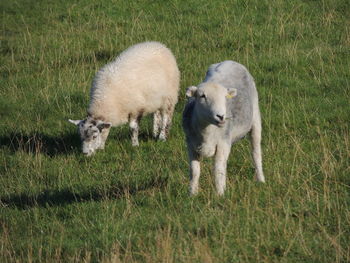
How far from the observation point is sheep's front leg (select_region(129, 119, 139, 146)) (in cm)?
1010

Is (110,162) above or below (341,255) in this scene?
below

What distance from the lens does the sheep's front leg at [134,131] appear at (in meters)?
10.1

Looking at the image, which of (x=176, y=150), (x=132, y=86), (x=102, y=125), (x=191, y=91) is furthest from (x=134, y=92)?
(x=191, y=91)

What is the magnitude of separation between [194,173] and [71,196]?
153cm

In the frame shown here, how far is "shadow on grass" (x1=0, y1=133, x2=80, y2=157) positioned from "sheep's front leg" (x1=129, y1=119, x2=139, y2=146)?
0.76 m

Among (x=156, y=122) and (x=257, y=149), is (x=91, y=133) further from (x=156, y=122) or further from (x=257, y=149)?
(x=257, y=149)

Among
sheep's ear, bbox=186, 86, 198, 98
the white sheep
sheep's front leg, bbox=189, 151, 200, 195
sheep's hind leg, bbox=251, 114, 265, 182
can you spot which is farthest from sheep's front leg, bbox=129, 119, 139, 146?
sheep's ear, bbox=186, 86, 198, 98

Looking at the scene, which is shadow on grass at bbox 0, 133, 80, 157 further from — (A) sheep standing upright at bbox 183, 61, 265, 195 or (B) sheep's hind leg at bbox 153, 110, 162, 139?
(A) sheep standing upright at bbox 183, 61, 265, 195

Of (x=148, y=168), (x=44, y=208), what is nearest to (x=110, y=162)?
(x=148, y=168)

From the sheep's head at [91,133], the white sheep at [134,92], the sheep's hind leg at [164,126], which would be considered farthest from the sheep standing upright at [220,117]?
the white sheep at [134,92]

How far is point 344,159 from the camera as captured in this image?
800 centimetres

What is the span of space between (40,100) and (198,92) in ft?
17.8

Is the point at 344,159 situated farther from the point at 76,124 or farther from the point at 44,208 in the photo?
the point at 76,124

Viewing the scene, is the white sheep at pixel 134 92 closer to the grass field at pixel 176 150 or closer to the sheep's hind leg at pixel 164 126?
the sheep's hind leg at pixel 164 126
